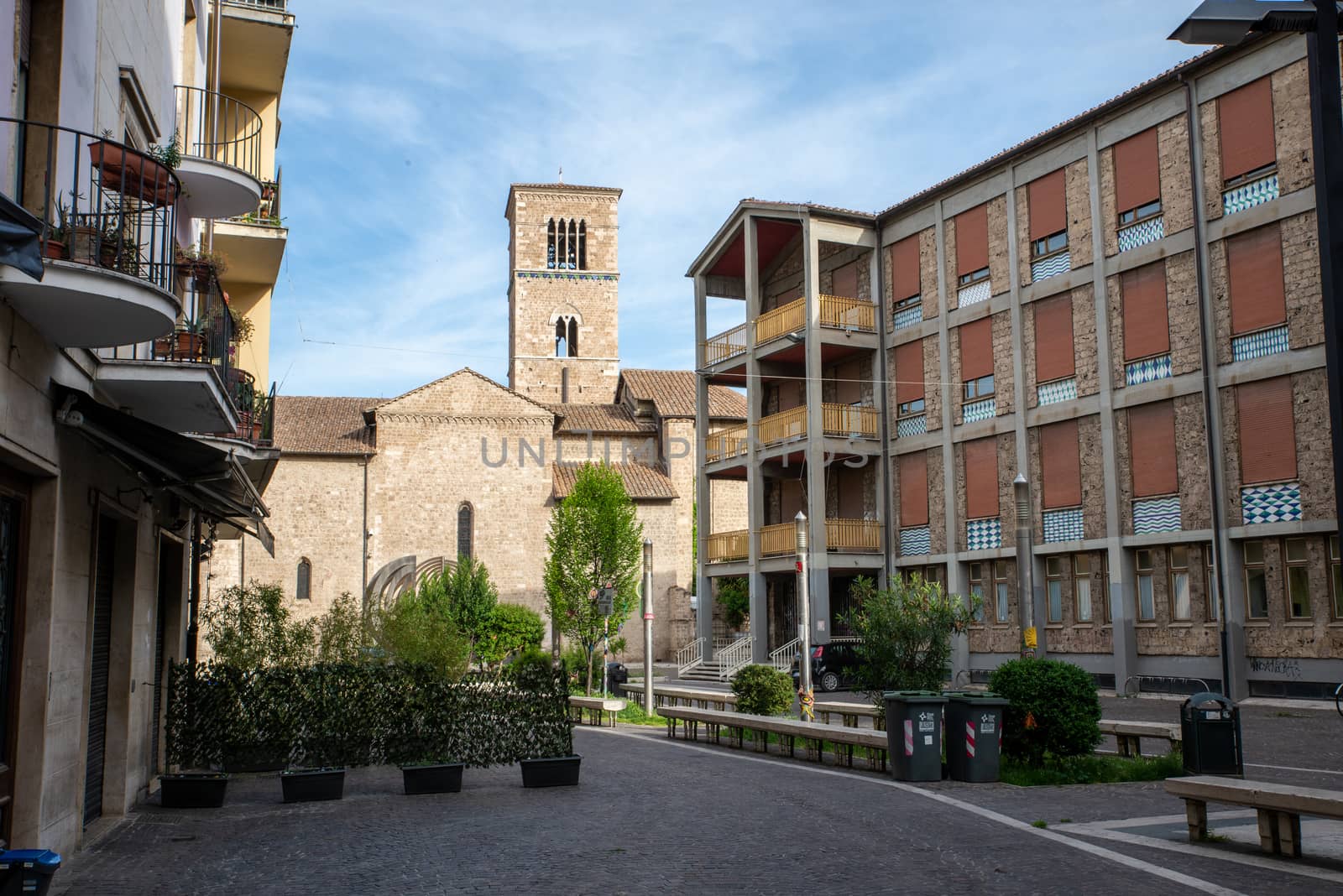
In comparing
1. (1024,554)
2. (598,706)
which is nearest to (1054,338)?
(1024,554)

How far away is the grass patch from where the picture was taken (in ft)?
41.7

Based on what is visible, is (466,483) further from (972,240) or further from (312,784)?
(312,784)

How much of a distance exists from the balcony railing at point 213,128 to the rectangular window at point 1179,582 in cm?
1861

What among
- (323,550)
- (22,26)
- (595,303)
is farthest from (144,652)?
(595,303)

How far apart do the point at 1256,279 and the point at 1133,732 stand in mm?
11748

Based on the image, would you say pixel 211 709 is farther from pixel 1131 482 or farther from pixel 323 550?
pixel 323 550

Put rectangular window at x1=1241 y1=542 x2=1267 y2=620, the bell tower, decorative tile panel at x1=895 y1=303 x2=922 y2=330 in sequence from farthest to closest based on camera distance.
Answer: the bell tower < decorative tile panel at x1=895 y1=303 x2=922 y2=330 < rectangular window at x1=1241 y1=542 x2=1267 y2=620

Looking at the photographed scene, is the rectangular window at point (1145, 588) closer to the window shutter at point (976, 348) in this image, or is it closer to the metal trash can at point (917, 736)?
the window shutter at point (976, 348)

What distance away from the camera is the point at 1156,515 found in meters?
24.3

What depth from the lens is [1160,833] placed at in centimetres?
938

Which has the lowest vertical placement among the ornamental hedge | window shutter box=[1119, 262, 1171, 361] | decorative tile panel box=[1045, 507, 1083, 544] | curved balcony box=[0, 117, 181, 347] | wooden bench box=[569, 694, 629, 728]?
wooden bench box=[569, 694, 629, 728]

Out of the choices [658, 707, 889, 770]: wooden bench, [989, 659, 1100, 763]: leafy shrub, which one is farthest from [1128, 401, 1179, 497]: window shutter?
[989, 659, 1100, 763]: leafy shrub

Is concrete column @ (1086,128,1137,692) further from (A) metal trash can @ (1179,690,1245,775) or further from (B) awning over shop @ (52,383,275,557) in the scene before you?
(B) awning over shop @ (52,383,275,557)

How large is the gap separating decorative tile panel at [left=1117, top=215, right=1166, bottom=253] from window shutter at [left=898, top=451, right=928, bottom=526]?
7709 millimetres
